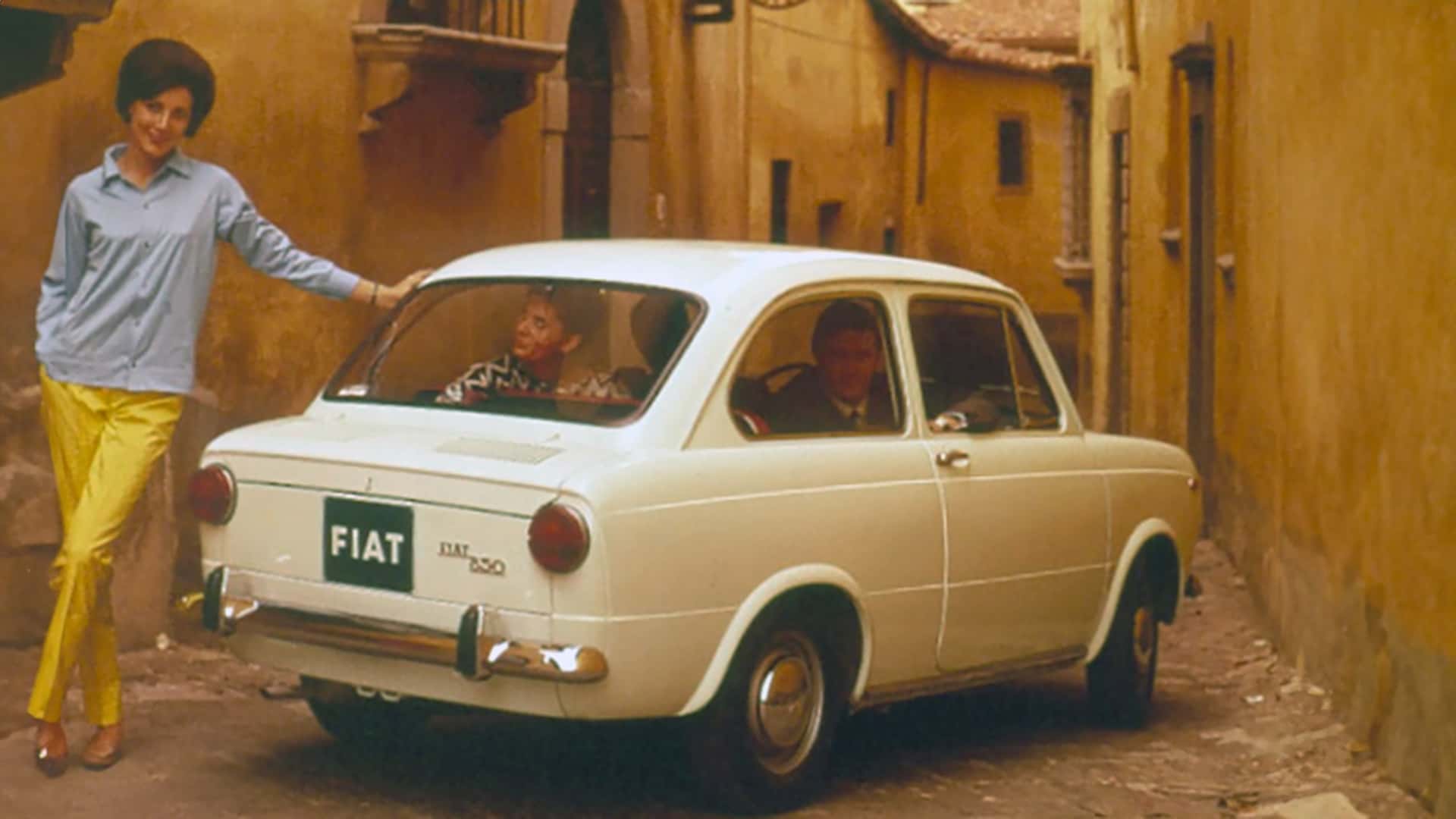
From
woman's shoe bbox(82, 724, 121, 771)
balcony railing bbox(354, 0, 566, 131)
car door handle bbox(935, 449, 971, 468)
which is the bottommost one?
woman's shoe bbox(82, 724, 121, 771)

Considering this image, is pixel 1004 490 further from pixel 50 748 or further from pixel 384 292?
pixel 50 748

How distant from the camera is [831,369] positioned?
782cm

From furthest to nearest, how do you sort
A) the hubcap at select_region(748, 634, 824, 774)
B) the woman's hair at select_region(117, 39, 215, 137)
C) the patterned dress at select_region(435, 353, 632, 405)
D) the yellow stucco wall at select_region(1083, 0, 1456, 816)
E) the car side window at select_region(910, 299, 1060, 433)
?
the car side window at select_region(910, 299, 1060, 433) < the woman's hair at select_region(117, 39, 215, 137) < the patterned dress at select_region(435, 353, 632, 405) < the yellow stucco wall at select_region(1083, 0, 1456, 816) < the hubcap at select_region(748, 634, 824, 774)

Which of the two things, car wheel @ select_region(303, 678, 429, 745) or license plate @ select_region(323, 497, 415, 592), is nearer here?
license plate @ select_region(323, 497, 415, 592)

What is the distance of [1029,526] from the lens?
26.8ft

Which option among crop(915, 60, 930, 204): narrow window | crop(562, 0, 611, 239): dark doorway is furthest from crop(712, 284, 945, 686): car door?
crop(915, 60, 930, 204): narrow window

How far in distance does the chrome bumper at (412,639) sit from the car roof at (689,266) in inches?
49.3

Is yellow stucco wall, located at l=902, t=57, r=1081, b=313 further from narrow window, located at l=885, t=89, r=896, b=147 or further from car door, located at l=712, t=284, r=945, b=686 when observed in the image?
car door, located at l=712, t=284, r=945, b=686

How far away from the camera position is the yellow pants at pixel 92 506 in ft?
24.2

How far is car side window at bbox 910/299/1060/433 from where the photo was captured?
7.96 meters

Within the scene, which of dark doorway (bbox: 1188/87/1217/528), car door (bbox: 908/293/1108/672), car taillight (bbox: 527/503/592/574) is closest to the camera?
car taillight (bbox: 527/503/592/574)

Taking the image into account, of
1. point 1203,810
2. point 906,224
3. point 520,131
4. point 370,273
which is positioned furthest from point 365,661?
point 906,224

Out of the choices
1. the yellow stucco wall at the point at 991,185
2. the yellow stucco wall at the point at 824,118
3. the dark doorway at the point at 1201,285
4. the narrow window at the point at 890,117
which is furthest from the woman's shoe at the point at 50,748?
the yellow stucco wall at the point at 991,185

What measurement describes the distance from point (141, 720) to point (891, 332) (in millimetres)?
2706
